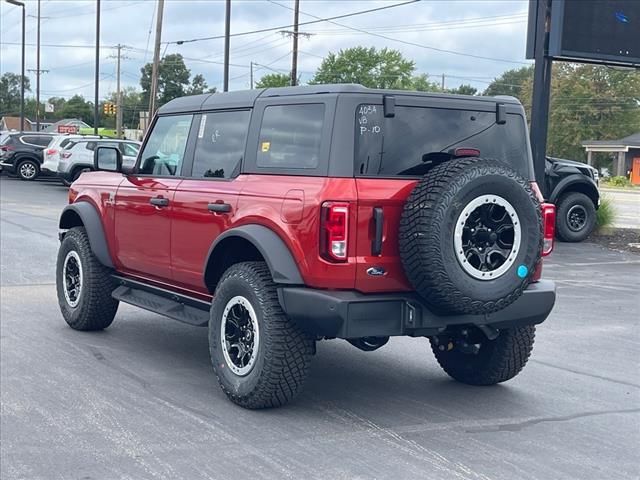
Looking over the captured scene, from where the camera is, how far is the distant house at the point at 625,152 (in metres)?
68.3

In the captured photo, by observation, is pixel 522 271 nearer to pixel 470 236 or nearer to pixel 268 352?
pixel 470 236

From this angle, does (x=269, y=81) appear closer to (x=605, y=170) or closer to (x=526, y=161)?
(x=605, y=170)

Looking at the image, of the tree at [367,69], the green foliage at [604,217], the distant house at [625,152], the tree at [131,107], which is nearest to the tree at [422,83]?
the tree at [367,69]

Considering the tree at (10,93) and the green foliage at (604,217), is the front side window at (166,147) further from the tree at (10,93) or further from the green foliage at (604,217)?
the tree at (10,93)

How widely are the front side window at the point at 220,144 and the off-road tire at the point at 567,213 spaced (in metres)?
12.8

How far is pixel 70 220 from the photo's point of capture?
343 inches

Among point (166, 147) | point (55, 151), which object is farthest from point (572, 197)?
point (55, 151)

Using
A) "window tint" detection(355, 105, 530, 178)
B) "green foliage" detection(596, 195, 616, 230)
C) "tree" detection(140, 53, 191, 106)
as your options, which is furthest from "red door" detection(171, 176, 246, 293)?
"tree" detection(140, 53, 191, 106)

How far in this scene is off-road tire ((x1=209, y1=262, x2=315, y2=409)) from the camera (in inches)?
225

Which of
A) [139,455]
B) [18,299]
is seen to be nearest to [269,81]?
[18,299]

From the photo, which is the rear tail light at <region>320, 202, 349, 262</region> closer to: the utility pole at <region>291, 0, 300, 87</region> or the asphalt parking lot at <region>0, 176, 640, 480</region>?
the asphalt parking lot at <region>0, 176, 640, 480</region>

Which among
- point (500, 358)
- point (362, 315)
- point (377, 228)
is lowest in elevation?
point (500, 358)

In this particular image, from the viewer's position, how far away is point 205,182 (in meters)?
6.69

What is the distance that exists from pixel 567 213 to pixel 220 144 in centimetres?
1327
